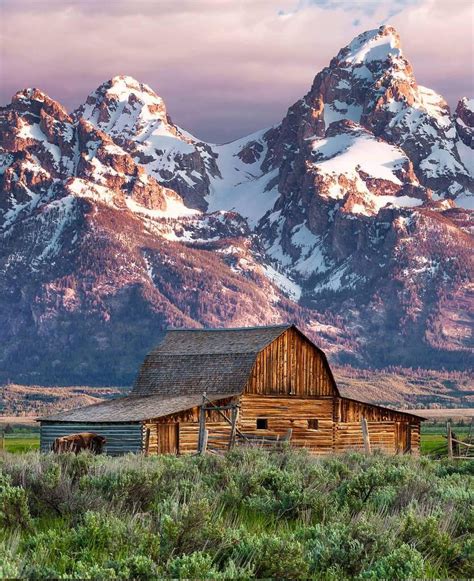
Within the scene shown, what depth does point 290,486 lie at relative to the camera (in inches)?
728

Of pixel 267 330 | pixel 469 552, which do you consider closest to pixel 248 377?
pixel 267 330

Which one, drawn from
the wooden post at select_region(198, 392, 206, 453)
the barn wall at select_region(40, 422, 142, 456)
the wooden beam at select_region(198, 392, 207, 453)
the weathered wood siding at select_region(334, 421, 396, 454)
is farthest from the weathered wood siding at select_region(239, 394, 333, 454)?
the barn wall at select_region(40, 422, 142, 456)

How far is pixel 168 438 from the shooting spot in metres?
48.2

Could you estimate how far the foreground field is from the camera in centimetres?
1225

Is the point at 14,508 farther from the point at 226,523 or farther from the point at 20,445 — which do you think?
the point at 20,445

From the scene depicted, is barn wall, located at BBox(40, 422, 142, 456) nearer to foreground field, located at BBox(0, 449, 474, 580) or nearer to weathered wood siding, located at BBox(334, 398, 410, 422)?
weathered wood siding, located at BBox(334, 398, 410, 422)

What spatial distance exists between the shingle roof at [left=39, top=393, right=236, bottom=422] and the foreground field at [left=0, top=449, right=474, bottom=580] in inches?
1057

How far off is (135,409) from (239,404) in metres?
4.41

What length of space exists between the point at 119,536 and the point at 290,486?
5.70 meters

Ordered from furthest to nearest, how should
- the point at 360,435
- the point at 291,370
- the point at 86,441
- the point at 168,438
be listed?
the point at 360,435
the point at 291,370
the point at 86,441
the point at 168,438

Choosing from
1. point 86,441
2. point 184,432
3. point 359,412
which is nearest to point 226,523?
point 184,432

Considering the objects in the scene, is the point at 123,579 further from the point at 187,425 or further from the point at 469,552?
the point at 187,425

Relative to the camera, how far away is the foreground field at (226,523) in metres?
12.2

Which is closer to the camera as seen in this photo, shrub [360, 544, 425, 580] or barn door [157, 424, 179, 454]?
shrub [360, 544, 425, 580]
